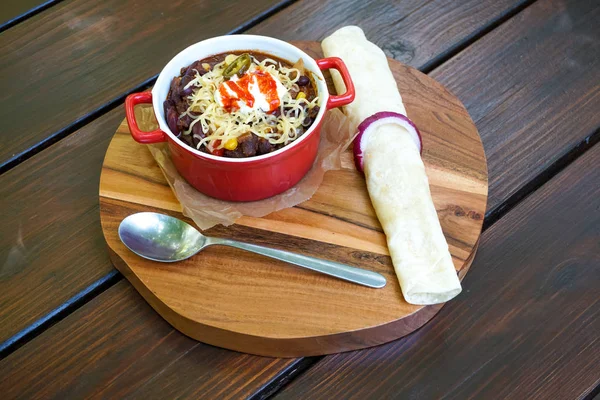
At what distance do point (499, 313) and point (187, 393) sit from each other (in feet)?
2.57

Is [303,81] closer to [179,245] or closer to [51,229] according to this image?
[179,245]

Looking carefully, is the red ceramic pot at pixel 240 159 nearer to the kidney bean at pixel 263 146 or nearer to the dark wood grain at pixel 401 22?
the kidney bean at pixel 263 146

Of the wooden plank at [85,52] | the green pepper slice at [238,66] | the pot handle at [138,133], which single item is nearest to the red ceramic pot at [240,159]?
the pot handle at [138,133]

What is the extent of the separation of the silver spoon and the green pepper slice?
1.34 feet

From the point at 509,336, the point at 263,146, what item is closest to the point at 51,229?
the point at 263,146

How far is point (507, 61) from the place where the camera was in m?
2.18

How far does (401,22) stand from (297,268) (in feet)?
3.66

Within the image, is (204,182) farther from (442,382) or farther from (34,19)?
(34,19)

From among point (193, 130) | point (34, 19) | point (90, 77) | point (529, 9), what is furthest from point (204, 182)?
point (529, 9)

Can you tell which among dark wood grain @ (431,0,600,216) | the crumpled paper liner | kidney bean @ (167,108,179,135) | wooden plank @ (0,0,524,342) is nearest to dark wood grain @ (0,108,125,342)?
wooden plank @ (0,0,524,342)

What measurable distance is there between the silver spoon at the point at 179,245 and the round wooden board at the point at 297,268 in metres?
0.02

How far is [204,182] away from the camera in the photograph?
172 cm

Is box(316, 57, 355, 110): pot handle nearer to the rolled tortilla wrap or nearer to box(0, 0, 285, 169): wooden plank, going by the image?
the rolled tortilla wrap

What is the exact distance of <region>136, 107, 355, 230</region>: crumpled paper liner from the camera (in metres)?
1.71
